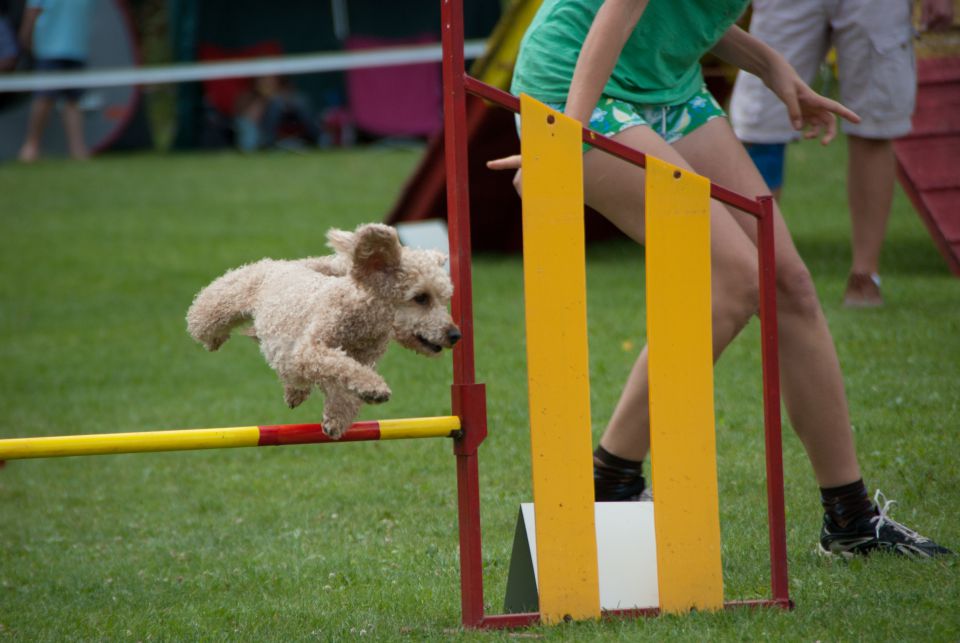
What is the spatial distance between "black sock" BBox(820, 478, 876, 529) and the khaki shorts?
113 inches

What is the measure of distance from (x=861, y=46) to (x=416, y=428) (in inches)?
150

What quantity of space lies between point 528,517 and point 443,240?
4890 millimetres

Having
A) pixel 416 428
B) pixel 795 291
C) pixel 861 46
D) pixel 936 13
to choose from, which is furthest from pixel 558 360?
pixel 936 13

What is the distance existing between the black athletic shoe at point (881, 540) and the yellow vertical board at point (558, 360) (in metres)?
0.85

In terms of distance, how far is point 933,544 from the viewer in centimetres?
329

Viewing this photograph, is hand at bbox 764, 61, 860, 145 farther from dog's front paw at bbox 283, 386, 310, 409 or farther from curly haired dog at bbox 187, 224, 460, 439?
dog's front paw at bbox 283, 386, 310, 409

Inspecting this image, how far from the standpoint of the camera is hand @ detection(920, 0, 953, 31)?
6.35 m

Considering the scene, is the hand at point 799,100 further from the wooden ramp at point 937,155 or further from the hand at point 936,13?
the wooden ramp at point 937,155

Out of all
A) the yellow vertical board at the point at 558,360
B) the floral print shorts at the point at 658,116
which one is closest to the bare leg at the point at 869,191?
the floral print shorts at the point at 658,116

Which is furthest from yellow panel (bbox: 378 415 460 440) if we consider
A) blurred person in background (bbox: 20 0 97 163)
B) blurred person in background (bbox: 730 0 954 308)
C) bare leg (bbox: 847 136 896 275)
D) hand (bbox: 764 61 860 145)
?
blurred person in background (bbox: 20 0 97 163)

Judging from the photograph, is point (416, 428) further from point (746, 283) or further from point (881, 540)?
point (881, 540)

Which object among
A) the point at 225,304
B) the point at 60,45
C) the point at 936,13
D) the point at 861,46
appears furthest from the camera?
the point at 60,45

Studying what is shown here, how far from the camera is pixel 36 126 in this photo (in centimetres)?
1462

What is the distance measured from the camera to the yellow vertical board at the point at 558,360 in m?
2.71
